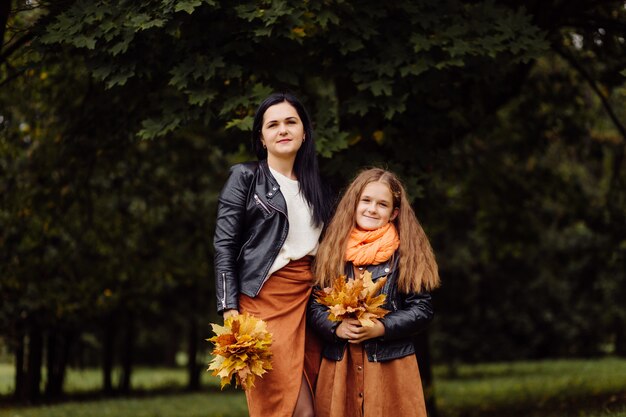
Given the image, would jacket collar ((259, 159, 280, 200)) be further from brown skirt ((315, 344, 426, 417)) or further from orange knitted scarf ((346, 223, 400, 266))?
brown skirt ((315, 344, 426, 417))

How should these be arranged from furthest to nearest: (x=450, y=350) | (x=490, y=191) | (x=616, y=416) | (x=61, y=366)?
(x=450, y=350) < (x=61, y=366) < (x=490, y=191) < (x=616, y=416)

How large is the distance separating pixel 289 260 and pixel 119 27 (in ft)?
7.54

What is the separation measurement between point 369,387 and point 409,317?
0.42m

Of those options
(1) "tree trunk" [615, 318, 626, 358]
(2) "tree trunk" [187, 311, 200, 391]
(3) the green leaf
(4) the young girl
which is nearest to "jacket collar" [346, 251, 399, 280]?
(4) the young girl

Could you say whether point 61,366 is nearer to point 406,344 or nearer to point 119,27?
point 119,27

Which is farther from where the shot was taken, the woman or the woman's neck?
the woman's neck

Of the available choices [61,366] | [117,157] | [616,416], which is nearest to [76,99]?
[117,157]

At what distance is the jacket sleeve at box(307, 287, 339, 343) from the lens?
3.85 meters

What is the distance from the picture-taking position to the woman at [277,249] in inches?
152

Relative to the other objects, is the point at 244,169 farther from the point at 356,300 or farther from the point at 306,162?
the point at 356,300

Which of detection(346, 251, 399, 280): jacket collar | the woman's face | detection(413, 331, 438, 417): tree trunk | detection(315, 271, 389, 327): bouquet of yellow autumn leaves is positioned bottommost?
detection(413, 331, 438, 417): tree trunk

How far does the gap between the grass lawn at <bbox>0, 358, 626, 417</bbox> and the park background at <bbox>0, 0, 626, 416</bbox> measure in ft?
0.37

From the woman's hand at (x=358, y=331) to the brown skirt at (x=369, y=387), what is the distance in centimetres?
14

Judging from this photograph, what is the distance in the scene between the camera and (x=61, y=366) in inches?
614
